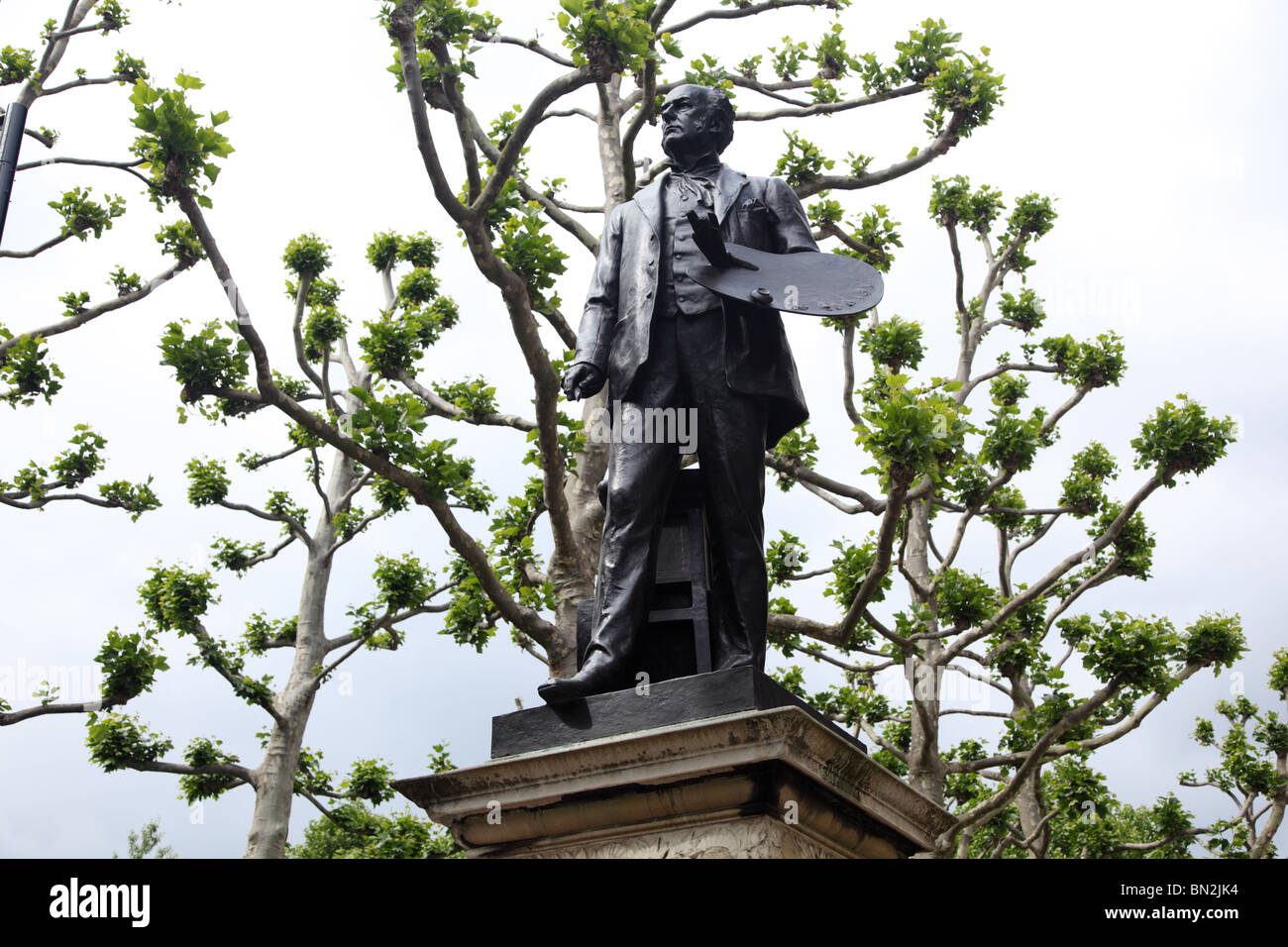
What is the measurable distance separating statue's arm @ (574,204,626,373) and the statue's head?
398mm

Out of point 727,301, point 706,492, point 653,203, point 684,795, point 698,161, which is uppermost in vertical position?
point 698,161

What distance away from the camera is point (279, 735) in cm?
1566

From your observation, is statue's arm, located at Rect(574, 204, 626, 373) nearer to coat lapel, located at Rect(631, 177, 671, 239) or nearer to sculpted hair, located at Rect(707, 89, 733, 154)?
coat lapel, located at Rect(631, 177, 671, 239)

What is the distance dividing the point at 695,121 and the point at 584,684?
2666 millimetres

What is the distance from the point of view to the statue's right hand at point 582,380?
16.0 ft

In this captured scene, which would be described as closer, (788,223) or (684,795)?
(684,795)

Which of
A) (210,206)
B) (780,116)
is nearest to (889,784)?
(210,206)

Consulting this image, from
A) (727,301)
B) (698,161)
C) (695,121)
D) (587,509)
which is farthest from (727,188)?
(587,509)

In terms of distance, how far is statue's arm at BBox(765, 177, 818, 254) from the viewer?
16.8 feet

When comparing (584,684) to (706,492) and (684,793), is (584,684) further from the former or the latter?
(706,492)

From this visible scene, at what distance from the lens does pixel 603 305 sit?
17.0 feet

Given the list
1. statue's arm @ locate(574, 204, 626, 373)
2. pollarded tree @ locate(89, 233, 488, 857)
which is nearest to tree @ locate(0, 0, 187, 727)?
pollarded tree @ locate(89, 233, 488, 857)

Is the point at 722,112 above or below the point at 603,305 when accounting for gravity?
above
